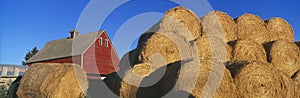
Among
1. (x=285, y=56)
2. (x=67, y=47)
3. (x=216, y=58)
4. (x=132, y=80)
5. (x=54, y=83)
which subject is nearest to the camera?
(x=132, y=80)

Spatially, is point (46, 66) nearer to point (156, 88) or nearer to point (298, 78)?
point (156, 88)

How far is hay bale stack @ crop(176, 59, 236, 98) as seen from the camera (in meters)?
4.67

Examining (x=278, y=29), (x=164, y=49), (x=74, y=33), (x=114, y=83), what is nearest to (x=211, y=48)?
(x=164, y=49)

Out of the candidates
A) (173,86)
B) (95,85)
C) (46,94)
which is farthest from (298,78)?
(46,94)

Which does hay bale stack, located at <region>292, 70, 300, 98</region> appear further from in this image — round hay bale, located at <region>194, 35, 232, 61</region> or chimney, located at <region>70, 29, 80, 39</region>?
chimney, located at <region>70, 29, 80, 39</region>

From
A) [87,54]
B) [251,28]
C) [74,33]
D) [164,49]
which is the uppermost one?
[74,33]

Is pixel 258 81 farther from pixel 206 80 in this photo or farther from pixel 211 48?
pixel 211 48

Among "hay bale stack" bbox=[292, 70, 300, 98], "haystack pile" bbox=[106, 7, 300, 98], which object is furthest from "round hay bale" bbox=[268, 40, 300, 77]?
"hay bale stack" bbox=[292, 70, 300, 98]

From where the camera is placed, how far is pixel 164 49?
22.9ft

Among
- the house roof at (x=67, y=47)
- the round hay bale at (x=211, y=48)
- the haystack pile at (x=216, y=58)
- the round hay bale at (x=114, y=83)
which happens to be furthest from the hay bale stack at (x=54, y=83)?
the house roof at (x=67, y=47)

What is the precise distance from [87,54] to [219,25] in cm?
1637

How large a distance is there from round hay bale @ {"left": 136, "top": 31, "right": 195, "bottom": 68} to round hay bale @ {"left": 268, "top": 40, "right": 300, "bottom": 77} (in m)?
2.13

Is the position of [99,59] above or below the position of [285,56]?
above

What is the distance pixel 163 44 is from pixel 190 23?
4.67ft
